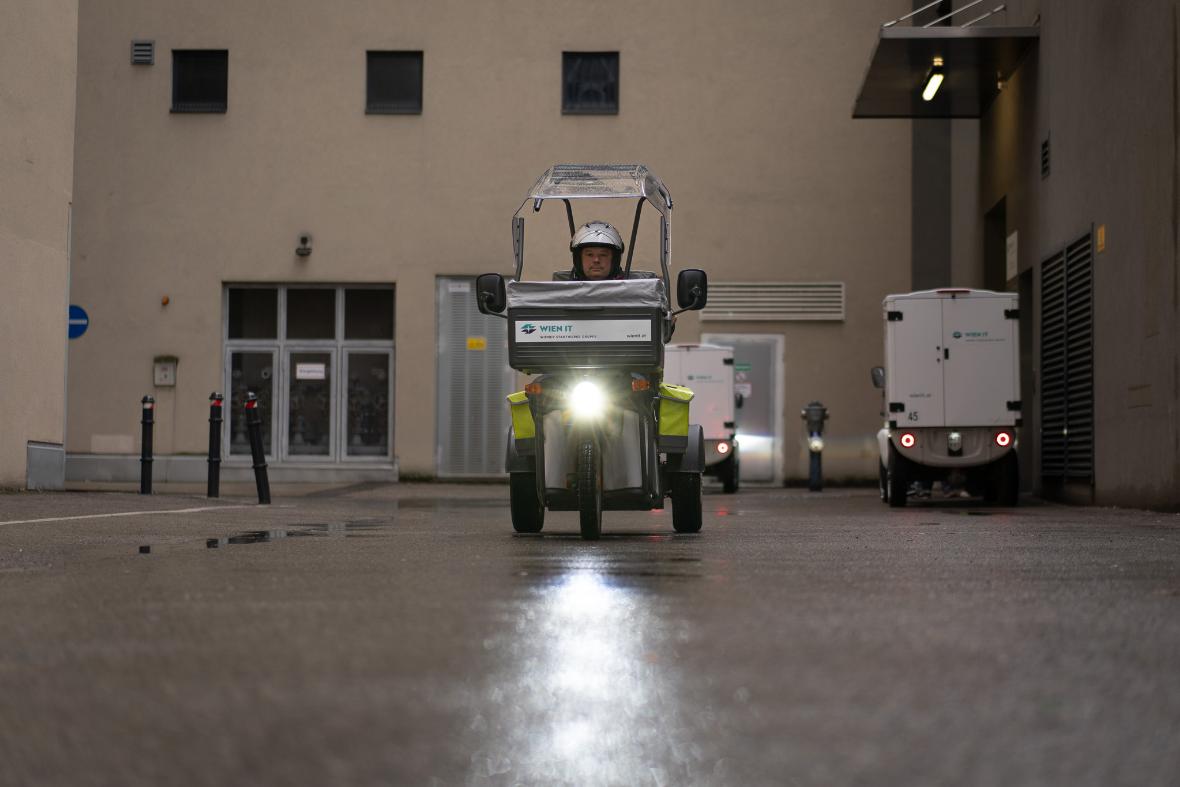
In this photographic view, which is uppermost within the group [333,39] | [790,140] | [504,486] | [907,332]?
[333,39]

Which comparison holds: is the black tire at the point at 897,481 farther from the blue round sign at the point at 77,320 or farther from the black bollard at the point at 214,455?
the blue round sign at the point at 77,320

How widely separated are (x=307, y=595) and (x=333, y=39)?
22813mm

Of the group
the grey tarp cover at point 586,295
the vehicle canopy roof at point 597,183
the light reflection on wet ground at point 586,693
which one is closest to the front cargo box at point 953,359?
the vehicle canopy roof at point 597,183

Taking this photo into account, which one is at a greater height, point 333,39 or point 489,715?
point 333,39

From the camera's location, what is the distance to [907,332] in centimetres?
1703

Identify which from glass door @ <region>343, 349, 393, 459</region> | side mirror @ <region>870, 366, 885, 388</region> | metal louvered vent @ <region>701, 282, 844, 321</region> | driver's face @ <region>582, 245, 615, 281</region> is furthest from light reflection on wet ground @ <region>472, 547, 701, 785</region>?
glass door @ <region>343, 349, 393, 459</region>

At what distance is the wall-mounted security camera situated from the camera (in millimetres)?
26078

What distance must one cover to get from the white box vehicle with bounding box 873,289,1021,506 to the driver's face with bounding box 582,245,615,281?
317 inches

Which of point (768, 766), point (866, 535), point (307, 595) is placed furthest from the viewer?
point (866, 535)

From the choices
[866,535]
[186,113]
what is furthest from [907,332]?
[186,113]

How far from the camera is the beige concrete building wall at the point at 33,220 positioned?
15.0 metres

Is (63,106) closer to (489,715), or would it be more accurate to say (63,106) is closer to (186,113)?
(186,113)

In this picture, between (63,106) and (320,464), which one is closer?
(63,106)

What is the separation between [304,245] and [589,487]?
60.8 ft
